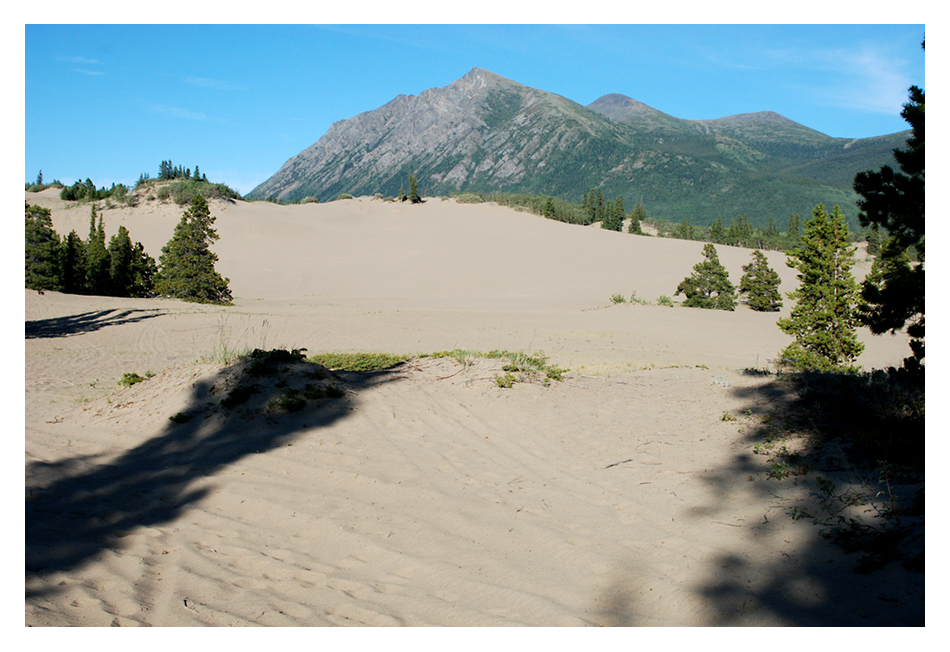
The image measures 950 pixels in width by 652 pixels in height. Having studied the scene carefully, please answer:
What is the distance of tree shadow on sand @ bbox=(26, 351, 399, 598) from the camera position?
13.2 feet

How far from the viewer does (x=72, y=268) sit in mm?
24500

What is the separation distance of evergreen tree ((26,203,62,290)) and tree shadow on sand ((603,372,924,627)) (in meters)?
23.7

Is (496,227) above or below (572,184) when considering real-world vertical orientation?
below

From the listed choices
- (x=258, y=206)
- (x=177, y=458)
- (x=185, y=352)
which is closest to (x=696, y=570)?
(x=177, y=458)

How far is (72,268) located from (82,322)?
11.0m

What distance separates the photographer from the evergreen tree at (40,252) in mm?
20938

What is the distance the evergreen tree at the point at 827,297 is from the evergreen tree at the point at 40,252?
2432cm

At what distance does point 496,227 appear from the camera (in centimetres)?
4894

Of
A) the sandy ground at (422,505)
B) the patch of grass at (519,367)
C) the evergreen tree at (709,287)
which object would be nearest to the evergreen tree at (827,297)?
the sandy ground at (422,505)

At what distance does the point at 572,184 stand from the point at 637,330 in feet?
531

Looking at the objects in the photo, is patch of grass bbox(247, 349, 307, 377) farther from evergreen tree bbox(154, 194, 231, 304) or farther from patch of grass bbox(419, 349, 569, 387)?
evergreen tree bbox(154, 194, 231, 304)

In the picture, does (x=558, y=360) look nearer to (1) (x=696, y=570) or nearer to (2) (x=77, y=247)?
(1) (x=696, y=570)

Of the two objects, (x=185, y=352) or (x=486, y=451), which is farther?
(x=185, y=352)

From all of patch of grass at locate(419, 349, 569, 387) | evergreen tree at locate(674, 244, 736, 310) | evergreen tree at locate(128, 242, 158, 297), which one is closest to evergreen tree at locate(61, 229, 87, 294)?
evergreen tree at locate(128, 242, 158, 297)
